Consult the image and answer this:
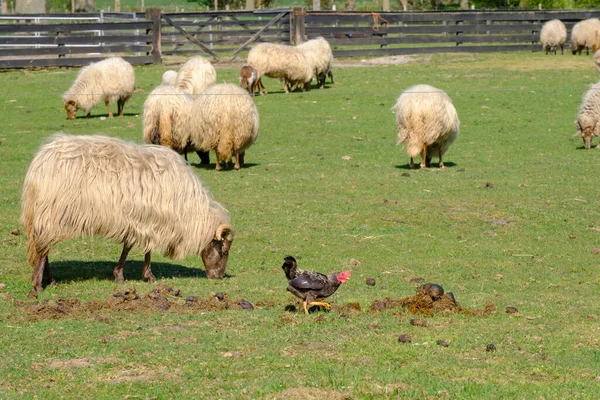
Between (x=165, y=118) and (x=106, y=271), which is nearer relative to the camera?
(x=106, y=271)

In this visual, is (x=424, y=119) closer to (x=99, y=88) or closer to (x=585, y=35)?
(x=99, y=88)

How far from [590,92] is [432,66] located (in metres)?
14.7

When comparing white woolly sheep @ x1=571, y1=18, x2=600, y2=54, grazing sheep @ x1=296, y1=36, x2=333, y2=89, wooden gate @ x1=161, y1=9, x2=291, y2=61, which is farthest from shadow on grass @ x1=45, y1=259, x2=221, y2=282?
white woolly sheep @ x1=571, y1=18, x2=600, y2=54

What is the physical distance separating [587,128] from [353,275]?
38.1ft

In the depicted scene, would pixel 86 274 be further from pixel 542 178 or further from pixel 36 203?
pixel 542 178

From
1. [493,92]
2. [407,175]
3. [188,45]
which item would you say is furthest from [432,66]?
[407,175]

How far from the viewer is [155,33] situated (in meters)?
36.3

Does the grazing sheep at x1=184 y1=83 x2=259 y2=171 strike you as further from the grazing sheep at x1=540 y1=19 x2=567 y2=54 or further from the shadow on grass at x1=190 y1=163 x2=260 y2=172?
the grazing sheep at x1=540 y1=19 x2=567 y2=54

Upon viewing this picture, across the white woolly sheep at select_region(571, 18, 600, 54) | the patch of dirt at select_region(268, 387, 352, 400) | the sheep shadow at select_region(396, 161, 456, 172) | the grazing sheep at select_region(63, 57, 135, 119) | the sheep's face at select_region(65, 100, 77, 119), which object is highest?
the white woolly sheep at select_region(571, 18, 600, 54)

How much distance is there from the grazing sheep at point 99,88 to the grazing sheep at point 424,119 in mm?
9467

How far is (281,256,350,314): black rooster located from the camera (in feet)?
27.2

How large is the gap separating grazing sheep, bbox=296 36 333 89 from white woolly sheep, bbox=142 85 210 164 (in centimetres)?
1251

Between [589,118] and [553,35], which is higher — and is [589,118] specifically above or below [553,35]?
below

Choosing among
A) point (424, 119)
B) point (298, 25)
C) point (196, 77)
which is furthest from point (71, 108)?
point (298, 25)
